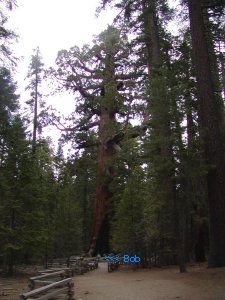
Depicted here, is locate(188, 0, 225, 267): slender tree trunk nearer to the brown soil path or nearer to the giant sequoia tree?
the brown soil path

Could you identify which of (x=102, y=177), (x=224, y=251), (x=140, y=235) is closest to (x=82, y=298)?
(x=224, y=251)

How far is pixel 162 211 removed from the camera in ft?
46.9

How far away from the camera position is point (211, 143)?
11.1m

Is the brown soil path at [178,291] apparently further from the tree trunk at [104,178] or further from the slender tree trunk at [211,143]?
the tree trunk at [104,178]

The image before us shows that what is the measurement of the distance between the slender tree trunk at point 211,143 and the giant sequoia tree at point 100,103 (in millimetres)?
11002

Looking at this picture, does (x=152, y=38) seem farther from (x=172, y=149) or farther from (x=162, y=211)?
(x=162, y=211)

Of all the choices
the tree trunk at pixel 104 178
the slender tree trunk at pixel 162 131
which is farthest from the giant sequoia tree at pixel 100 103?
the slender tree trunk at pixel 162 131

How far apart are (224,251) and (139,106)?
34.2 feet

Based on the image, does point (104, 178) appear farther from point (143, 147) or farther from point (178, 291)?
point (178, 291)

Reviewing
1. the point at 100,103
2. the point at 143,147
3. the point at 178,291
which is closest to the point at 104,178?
the point at 100,103

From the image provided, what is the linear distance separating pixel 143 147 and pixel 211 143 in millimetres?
3025

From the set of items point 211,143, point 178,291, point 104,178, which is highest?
point 104,178

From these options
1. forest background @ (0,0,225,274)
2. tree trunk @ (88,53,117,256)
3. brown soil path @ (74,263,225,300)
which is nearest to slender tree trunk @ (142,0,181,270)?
forest background @ (0,0,225,274)

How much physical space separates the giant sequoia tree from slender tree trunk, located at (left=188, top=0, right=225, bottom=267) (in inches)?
433
